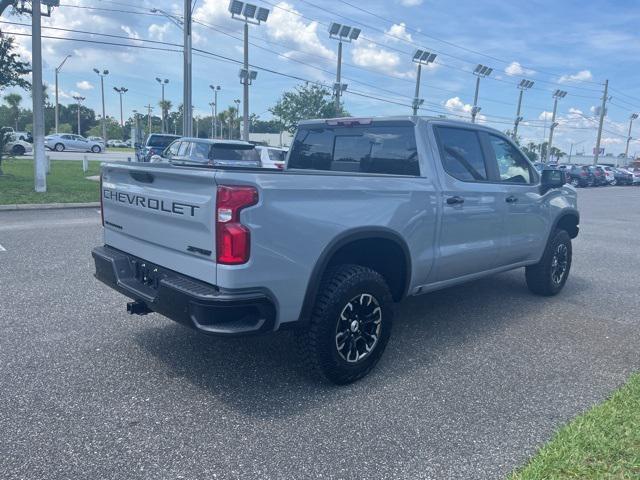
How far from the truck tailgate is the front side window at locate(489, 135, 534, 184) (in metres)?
3.27

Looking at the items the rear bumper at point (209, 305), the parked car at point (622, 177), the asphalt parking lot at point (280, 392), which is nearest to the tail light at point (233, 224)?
the rear bumper at point (209, 305)

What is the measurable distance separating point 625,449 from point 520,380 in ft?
3.44

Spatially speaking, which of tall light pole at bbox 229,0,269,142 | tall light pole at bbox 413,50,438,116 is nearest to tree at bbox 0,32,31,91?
tall light pole at bbox 229,0,269,142

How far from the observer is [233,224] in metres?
2.91

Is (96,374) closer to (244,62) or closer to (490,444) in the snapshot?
(490,444)

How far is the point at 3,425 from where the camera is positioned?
301cm

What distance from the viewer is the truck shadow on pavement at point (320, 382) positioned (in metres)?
3.54

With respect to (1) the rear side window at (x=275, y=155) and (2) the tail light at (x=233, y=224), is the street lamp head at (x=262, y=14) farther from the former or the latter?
(2) the tail light at (x=233, y=224)

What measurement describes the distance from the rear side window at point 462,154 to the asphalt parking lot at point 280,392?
1502mm

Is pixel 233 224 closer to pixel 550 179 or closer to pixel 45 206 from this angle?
pixel 550 179

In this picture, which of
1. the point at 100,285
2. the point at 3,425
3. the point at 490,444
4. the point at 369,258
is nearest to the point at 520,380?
the point at 490,444

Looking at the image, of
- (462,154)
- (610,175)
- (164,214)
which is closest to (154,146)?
(462,154)

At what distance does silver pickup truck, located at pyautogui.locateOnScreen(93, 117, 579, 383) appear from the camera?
2.99m

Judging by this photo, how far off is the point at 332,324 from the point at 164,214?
1.34m
